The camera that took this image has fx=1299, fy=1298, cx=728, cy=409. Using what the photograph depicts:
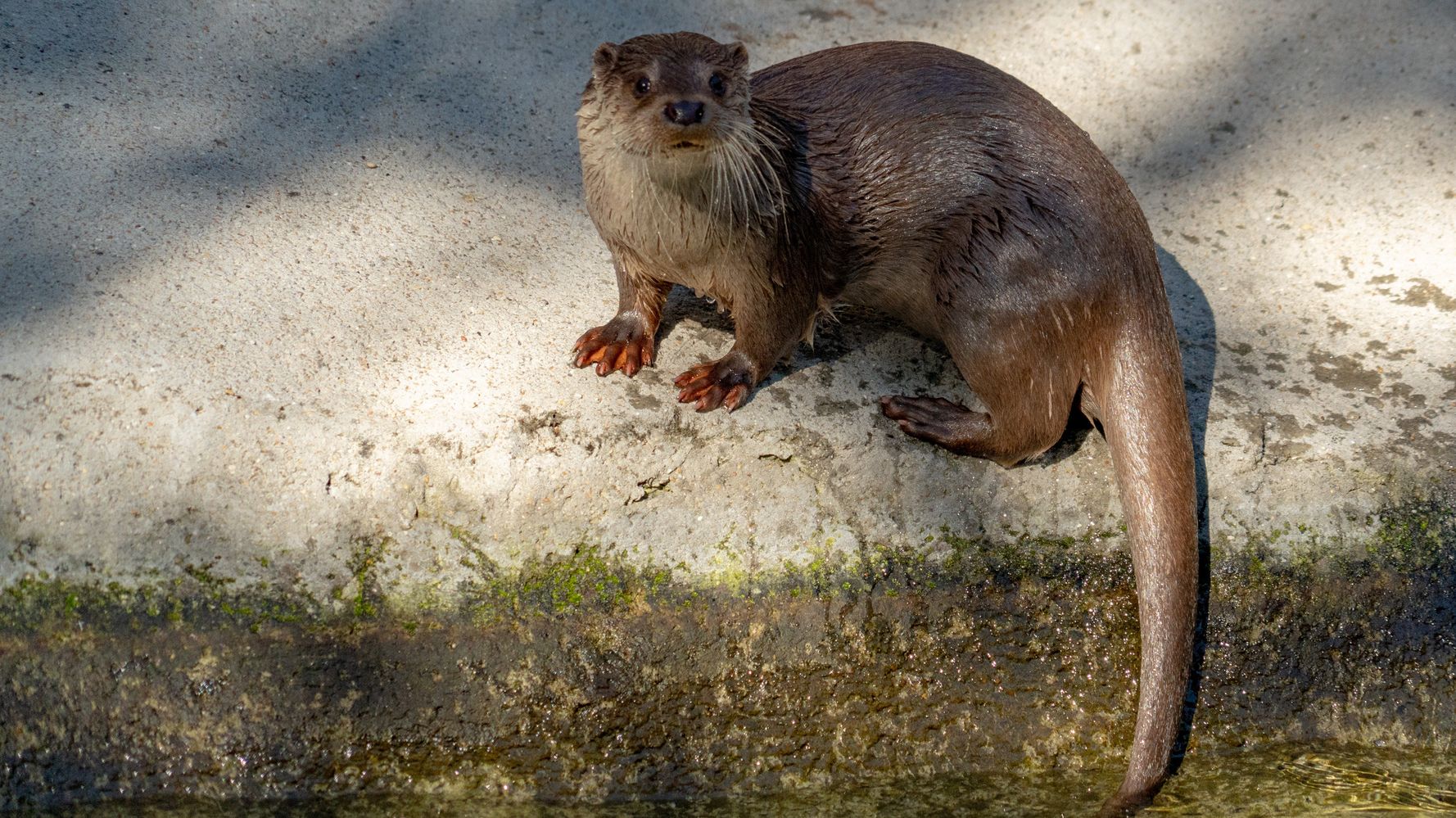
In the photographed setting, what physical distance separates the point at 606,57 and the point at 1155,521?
115 centimetres

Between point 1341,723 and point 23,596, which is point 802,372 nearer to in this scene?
point 1341,723

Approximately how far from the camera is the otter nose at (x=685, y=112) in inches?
77.5

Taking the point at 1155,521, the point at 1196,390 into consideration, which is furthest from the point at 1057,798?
the point at 1196,390

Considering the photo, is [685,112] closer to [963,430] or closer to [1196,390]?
[963,430]

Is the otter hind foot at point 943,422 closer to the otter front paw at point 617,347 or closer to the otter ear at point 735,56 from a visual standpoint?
the otter front paw at point 617,347

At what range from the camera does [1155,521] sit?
2.08 m

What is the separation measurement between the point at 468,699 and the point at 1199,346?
5.19 ft

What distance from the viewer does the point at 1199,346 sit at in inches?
103

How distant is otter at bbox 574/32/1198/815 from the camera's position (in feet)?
6.73

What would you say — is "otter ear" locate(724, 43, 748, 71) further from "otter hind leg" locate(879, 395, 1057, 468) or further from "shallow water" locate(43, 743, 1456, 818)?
"shallow water" locate(43, 743, 1456, 818)

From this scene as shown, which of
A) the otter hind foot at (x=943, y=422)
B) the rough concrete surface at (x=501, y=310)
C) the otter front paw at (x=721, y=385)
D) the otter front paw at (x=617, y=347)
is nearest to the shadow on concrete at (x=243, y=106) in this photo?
the rough concrete surface at (x=501, y=310)

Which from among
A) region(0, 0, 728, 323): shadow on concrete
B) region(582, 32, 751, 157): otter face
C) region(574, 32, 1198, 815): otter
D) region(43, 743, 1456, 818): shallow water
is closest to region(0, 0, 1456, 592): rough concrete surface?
region(0, 0, 728, 323): shadow on concrete

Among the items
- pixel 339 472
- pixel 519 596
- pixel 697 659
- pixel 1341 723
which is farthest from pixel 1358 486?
pixel 339 472

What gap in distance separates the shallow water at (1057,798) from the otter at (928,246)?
0.34 feet
